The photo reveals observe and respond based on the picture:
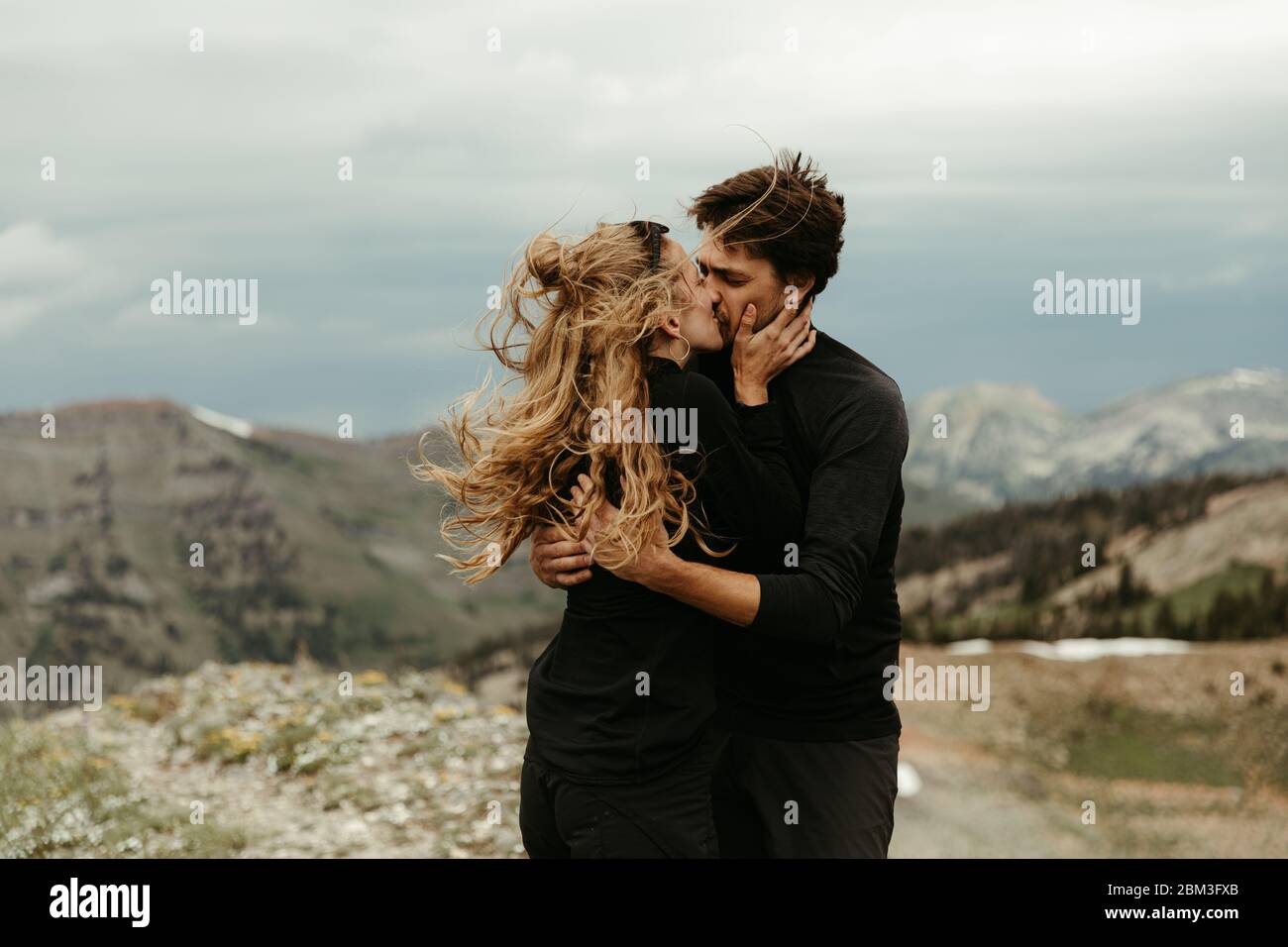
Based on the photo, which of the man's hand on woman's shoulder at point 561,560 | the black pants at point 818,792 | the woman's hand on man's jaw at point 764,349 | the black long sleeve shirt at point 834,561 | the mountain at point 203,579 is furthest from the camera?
the mountain at point 203,579

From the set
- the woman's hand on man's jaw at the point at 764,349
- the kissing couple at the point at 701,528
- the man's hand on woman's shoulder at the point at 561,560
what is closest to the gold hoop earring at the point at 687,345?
the kissing couple at the point at 701,528

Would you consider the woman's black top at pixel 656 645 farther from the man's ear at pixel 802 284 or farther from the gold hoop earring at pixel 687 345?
the man's ear at pixel 802 284

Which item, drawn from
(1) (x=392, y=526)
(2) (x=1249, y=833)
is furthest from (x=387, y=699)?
(1) (x=392, y=526)

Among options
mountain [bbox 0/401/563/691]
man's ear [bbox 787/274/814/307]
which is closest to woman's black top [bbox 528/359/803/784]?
man's ear [bbox 787/274/814/307]

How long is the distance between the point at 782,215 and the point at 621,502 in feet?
4.24

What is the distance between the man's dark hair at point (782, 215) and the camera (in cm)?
430

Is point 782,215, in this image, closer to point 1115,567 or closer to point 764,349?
point 764,349

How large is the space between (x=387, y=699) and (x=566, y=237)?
1031 centimetres

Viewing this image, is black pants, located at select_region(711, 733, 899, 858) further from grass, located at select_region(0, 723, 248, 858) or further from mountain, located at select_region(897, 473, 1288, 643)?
mountain, located at select_region(897, 473, 1288, 643)

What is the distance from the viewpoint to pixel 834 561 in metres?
→ 3.92

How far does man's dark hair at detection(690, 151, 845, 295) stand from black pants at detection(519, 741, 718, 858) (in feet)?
6.02

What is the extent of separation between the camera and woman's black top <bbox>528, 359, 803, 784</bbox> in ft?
12.1

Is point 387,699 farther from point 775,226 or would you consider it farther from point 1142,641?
point 1142,641

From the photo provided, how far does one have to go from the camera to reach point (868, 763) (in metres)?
4.39
